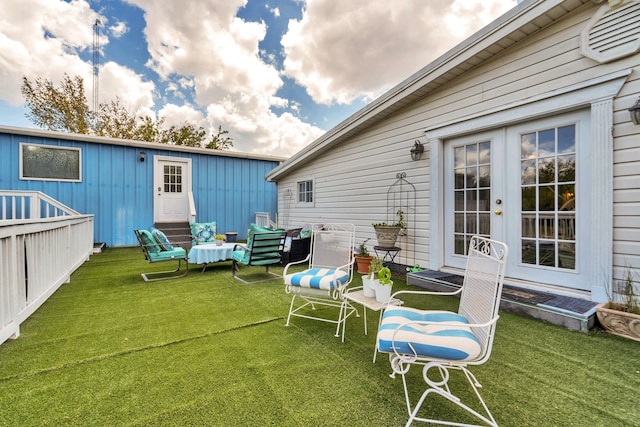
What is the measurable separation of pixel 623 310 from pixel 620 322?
0.21 metres

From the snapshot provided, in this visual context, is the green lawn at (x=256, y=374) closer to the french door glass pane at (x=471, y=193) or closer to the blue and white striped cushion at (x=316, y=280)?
the blue and white striped cushion at (x=316, y=280)

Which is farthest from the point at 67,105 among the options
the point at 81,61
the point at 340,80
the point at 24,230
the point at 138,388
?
the point at 138,388

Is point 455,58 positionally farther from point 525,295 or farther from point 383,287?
point 383,287

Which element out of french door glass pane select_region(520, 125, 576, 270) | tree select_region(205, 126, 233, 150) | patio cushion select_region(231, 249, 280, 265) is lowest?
patio cushion select_region(231, 249, 280, 265)

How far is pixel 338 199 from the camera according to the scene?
6.90 meters

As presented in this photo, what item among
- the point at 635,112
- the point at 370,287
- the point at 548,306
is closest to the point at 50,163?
the point at 370,287

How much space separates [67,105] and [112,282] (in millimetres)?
14130

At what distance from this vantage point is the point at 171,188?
30.0 ft

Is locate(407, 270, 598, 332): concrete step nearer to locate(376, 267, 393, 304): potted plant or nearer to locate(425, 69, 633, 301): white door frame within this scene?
locate(425, 69, 633, 301): white door frame

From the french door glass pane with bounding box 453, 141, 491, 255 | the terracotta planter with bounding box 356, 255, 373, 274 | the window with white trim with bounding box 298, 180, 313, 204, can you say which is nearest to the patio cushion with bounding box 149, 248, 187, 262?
the terracotta planter with bounding box 356, 255, 373, 274

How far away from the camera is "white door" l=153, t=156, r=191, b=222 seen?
891 centimetres

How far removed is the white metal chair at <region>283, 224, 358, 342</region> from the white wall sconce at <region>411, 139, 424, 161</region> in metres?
2.30

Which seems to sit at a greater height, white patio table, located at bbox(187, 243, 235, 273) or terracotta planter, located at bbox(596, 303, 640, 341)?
white patio table, located at bbox(187, 243, 235, 273)

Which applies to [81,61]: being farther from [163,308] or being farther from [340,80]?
[163,308]
